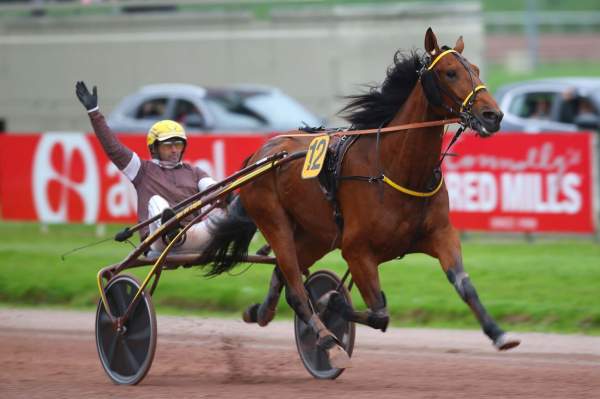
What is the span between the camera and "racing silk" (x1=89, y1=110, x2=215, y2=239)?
8.62 metres

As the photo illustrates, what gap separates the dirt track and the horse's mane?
1612 mm

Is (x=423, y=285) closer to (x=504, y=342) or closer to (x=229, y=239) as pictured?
(x=229, y=239)

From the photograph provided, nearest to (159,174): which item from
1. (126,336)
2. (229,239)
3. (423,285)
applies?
(229,239)

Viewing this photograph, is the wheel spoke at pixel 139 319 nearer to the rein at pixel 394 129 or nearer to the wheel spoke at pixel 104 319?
the wheel spoke at pixel 104 319

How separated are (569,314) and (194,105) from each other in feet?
31.0

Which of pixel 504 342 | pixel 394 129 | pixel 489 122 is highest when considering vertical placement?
pixel 489 122

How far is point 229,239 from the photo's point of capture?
8.68 metres

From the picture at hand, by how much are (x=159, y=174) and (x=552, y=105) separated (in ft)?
31.9

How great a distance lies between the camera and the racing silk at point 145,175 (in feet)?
28.3

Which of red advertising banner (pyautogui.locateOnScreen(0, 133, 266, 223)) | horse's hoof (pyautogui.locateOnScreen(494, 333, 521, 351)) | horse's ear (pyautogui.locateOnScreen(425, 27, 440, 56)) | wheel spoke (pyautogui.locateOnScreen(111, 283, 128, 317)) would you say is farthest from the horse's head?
red advertising banner (pyautogui.locateOnScreen(0, 133, 266, 223))

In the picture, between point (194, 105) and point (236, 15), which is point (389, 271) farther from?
point (236, 15)

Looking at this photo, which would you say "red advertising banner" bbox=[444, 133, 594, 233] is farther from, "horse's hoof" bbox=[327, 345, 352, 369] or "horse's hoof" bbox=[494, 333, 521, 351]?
"horse's hoof" bbox=[494, 333, 521, 351]

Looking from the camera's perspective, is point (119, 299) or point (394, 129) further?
point (119, 299)

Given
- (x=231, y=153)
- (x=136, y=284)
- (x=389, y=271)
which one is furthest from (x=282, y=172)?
(x=231, y=153)
